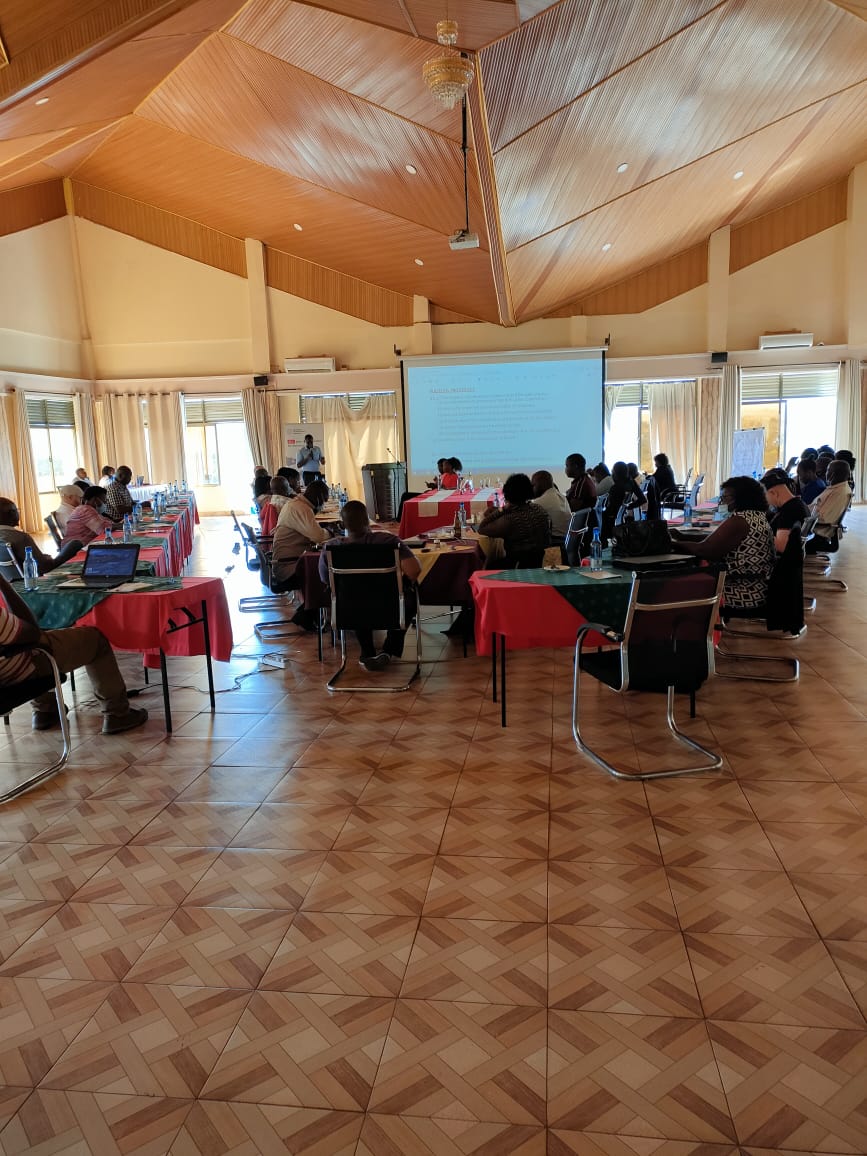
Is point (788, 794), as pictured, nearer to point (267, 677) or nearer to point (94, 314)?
point (267, 677)

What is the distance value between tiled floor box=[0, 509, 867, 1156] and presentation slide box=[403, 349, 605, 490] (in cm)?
1032

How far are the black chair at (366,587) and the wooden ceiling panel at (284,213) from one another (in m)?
7.64

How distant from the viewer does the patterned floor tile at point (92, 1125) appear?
1684 mm

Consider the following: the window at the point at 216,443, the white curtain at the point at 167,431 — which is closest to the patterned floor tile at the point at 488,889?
the window at the point at 216,443

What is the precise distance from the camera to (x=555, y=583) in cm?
387

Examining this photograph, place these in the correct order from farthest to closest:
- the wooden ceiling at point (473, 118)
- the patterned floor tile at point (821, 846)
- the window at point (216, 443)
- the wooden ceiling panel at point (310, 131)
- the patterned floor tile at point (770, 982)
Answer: the window at point (216, 443), the wooden ceiling panel at point (310, 131), the wooden ceiling at point (473, 118), the patterned floor tile at point (821, 846), the patterned floor tile at point (770, 982)

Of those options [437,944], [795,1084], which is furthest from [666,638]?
[795,1084]

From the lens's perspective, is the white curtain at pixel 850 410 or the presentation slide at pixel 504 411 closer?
the white curtain at pixel 850 410

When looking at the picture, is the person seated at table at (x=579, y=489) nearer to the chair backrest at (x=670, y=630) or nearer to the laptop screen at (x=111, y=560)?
the chair backrest at (x=670, y=630)

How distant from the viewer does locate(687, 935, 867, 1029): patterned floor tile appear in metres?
1.98

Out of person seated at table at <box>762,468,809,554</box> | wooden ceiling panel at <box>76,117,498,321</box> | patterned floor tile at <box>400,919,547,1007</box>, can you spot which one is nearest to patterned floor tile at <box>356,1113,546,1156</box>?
patterned floor tile at <box>400,919,547,1007</box>

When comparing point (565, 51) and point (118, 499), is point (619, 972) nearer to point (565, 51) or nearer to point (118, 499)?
point (565, 51)

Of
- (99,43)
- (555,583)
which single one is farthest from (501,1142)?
(99,43)

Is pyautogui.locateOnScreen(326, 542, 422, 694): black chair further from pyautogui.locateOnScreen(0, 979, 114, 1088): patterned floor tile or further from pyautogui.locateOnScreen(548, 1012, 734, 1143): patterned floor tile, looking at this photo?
pyautogui.locateOnScreen(548, 1012, 734, 1143): patterned floor tile
